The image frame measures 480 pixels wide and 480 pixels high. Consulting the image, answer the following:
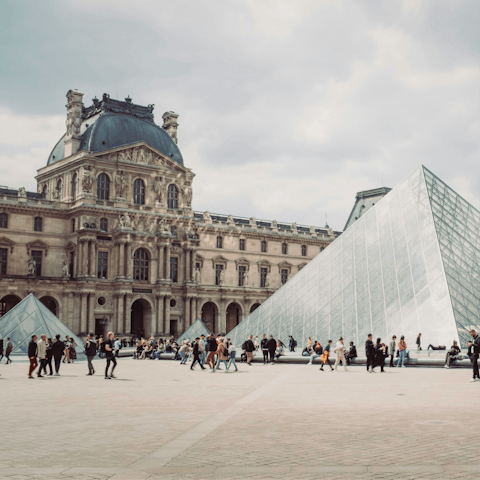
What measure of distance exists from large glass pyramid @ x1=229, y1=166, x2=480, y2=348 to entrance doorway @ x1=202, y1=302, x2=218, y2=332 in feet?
87.1

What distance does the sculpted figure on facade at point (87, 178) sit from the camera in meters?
55.1

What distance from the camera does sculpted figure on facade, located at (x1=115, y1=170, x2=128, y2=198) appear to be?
57.0m

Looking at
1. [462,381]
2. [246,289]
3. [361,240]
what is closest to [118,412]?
[462,381]

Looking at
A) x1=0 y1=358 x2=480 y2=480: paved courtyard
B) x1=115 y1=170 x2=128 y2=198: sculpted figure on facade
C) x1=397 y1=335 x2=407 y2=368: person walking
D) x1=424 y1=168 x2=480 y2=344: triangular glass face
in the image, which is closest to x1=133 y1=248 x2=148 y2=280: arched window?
x1=115 y1=170 x2=128 y2=198: sculpted figure on facade

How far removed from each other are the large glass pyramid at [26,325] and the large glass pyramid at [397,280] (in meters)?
10.7

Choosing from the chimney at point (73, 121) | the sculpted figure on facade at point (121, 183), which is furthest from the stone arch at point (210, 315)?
the chimney at point (73, 121)

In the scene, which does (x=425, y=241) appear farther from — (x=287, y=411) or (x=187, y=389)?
(x=287, y=411)

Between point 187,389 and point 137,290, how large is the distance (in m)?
42.4

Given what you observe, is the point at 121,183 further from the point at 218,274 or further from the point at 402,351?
the point at 402,351

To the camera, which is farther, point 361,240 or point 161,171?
point 161,171

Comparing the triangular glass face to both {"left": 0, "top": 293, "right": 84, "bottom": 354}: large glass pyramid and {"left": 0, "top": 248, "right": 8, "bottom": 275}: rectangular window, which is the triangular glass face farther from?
{"left": 0, "top": 248, "right": 8, "bottom": 275}: rectangular window

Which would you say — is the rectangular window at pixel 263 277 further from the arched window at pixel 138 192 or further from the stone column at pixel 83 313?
the stone column at pixel 83 313

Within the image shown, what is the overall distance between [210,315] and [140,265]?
1148cm

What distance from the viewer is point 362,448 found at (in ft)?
25.9
